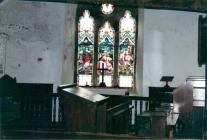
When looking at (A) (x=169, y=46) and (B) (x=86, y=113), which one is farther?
(A) (x=169, y=46)

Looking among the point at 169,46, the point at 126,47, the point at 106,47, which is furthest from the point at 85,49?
the point at 169,46

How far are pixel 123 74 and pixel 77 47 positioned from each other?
1.45 m

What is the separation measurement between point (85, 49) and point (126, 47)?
112 centimetres

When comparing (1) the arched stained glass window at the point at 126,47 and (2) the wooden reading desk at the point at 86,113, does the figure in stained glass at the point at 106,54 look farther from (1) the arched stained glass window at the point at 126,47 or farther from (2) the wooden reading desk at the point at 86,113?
(2) the wooden reading desk at the point at 86,113

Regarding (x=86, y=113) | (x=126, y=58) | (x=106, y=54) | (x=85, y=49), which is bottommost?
(x=86, y=113)

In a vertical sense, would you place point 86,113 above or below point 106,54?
below

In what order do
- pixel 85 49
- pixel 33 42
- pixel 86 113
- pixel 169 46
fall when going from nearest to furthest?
pixel 86 113 < pixel 33 42 < pixel 169 46 < pixel 85 49

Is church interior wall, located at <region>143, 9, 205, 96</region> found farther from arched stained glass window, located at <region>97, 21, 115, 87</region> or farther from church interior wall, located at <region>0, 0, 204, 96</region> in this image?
arched stained glass window, located at <region>97, 21, 115, 87</region>

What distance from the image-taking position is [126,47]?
36.2 feet

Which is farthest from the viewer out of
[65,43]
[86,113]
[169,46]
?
[169,46]

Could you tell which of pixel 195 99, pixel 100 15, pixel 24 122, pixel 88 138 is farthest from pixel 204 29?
pixel 100 15

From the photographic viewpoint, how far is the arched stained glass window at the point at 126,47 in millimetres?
10969

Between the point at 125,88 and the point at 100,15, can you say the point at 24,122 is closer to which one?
the point at 125,88

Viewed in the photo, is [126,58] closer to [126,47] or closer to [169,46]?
[126,47]
